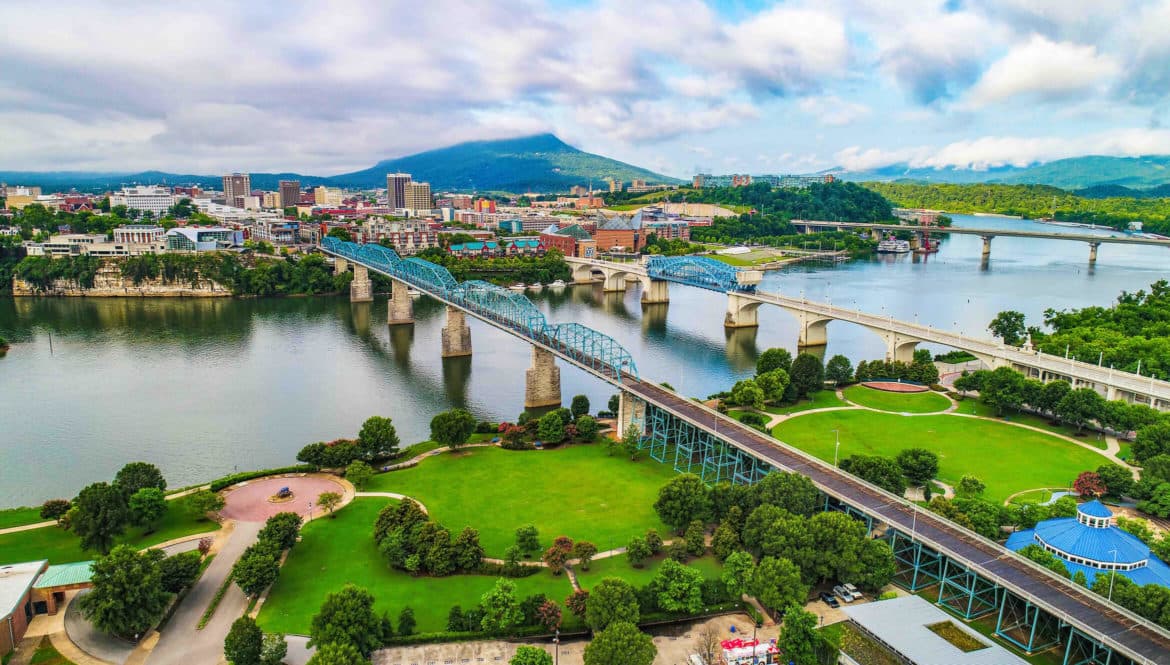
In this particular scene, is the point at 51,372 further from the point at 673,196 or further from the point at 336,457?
the point at 673,196

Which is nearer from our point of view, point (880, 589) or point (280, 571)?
point (880, 589)

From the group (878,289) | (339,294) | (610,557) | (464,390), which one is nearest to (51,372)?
(464,390)

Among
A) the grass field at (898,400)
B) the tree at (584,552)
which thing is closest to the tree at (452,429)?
the tree at (584,552)

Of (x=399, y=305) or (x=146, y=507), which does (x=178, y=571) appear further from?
(x=399, y=305)

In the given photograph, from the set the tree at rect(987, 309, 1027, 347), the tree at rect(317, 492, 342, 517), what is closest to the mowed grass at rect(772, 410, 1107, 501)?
the tree at rect(987, 309, 1027, 347)

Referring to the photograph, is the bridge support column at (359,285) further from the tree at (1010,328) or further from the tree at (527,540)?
the tree at (527,540)

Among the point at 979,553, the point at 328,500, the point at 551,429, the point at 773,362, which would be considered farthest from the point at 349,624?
the point at 773,362
